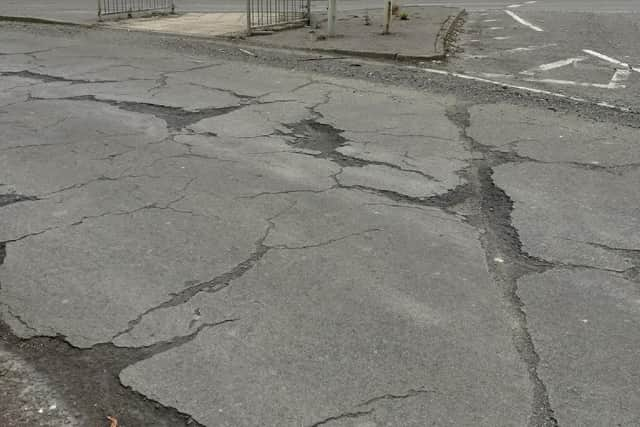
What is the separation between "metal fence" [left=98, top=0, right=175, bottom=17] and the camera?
55.8 feet

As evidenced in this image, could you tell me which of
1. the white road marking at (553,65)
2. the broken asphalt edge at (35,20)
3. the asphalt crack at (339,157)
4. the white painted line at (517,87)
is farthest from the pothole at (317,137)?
the broken asphalt edge at (35,20)

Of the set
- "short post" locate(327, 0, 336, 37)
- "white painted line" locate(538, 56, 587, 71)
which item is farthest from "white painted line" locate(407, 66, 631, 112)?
"short post" locate(327, 0, 336, 37)

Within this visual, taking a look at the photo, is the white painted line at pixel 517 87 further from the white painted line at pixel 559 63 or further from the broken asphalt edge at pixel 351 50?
the white painted line at pixel 559 63

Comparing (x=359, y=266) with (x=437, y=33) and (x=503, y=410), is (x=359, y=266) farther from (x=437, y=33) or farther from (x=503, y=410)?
(x=437, y=33)

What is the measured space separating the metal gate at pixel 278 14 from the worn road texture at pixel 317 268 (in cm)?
708

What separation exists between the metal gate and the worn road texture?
7081mm

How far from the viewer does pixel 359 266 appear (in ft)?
14.0

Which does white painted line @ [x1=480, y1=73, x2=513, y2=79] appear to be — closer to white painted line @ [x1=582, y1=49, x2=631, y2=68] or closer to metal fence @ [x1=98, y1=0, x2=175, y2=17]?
white painted line @ [x1=582, y1=49, x2=631, y2=68]

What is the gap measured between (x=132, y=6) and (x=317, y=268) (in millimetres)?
16006

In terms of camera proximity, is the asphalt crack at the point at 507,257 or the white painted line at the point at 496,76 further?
the white painted line at the point at 496,76

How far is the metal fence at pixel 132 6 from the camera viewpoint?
55.8 ft

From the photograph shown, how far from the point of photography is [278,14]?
15484 millimetres

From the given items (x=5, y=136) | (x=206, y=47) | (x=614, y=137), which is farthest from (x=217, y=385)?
(x=206, y=47)

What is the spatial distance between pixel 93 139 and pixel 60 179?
1.14m
